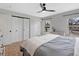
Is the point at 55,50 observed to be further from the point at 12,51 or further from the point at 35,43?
the point at 12,51

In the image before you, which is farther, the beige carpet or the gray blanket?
the beige carpet

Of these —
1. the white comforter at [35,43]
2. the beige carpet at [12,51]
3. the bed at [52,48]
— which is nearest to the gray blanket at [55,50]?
the bed at [52,48]

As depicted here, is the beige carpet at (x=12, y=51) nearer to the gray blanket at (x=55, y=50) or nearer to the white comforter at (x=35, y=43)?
the white comforter at (x=35, y=43)

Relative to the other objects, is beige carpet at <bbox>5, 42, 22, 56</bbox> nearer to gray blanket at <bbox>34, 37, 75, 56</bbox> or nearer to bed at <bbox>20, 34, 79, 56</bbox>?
bed at <bbox>20, 34, 79, 56</bbox>

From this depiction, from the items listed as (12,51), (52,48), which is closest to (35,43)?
(52,48)

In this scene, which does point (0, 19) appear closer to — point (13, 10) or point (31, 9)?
point (13, 10)

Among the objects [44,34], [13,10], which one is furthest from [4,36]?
[44,34]

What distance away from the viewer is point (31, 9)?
272 centimetres

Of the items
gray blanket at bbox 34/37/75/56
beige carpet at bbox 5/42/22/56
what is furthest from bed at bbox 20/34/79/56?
beige carpet at bbox 5/42/22/56

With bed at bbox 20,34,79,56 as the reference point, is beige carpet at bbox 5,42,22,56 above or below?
below

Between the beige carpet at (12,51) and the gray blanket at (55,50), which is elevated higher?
the gray blanket at (55,50)

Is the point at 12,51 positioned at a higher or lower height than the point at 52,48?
lower

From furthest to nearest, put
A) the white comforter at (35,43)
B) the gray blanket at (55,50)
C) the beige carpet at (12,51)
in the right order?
the beige carpet at (12,51) < the white comforter at (35,43) < the gray blanket at (55,50)

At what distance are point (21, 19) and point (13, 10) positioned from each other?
710 mm
